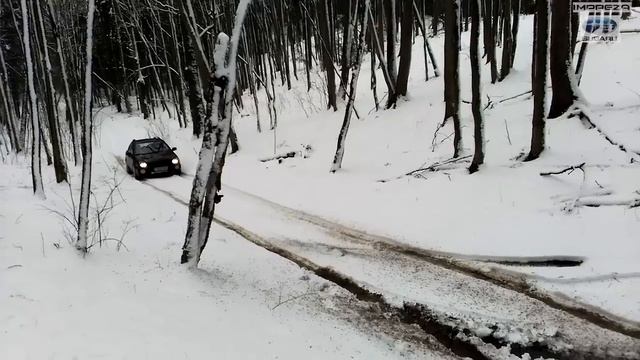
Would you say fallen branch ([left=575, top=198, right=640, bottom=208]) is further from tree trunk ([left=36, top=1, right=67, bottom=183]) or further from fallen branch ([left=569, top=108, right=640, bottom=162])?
tree trunk ([left=36, top=1, right=67, bottom=183])

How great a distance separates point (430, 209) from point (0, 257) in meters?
7.28

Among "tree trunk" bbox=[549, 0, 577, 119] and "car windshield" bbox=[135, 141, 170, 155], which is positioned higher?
"tree trunk" bbox=[549, 0, 577, 119]

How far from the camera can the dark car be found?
17156mm

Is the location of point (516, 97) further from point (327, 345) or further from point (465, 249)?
point (327, 345)

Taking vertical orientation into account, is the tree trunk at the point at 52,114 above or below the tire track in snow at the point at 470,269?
above

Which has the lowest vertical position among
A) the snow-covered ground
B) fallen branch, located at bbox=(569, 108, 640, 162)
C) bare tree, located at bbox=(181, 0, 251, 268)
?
the snow-covered ground

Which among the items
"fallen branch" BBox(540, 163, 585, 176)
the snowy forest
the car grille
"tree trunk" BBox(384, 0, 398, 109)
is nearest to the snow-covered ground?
the snowy forest

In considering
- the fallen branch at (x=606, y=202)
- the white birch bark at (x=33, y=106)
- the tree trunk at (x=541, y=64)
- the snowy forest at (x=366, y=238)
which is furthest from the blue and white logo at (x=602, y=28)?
the white birch bark at (x=33, y=106)

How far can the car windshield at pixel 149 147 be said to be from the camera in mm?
18281

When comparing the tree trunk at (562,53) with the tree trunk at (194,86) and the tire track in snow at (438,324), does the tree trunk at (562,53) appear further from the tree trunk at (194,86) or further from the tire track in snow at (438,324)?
the tree trunk at (194,86)

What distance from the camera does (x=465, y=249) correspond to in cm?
763

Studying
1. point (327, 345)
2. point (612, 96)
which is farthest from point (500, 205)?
point (612, 96)

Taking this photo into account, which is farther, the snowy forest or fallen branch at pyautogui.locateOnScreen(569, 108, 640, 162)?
fallen branch at pyautogui.locateOnScreen(569, 108, 640, 162)

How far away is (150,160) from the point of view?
1723 centimetres
